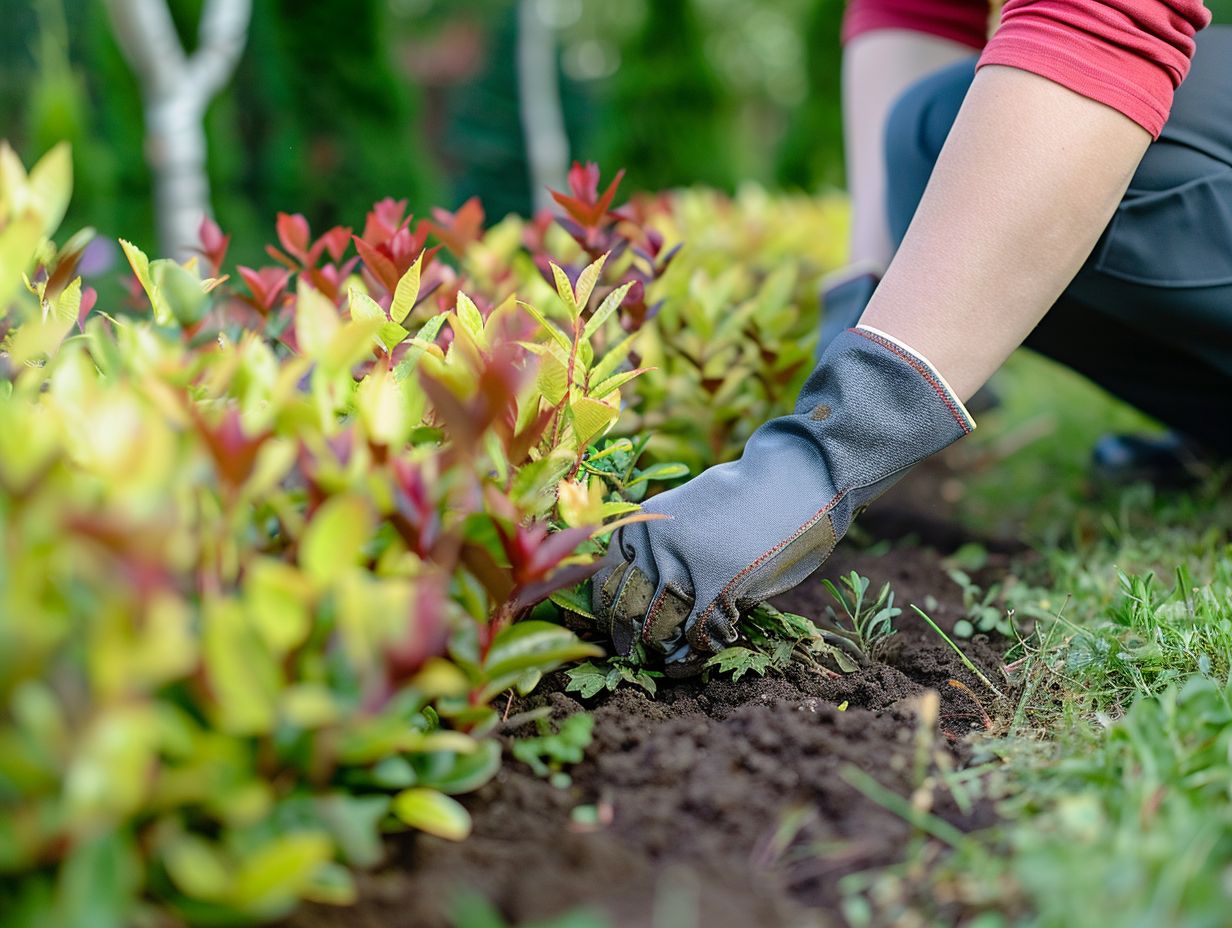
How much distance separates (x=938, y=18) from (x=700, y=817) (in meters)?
2.05

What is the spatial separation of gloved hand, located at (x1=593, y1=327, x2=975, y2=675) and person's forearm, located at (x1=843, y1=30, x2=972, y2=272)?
1.03m

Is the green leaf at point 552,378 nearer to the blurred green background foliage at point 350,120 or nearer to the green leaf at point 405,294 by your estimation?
the green leaf at point 405,294

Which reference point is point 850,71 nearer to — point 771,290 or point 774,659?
point 771,290

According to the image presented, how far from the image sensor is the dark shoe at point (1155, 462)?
2607 millimetres

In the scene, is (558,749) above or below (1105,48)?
below

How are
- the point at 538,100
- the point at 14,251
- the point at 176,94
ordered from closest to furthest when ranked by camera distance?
the point at 14,251, the point at 176,94, the point at 538,100

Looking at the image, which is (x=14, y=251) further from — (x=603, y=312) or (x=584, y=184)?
(x=584, y=184)

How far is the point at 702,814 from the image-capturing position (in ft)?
3.48

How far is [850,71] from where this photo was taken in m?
2.55

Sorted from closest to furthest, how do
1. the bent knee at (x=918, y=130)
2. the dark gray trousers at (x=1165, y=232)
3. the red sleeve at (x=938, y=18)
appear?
the dark gray trousers at (x=1165, y=232) → the bent knee at (x=918, y=130) → the red sleeve at (x=938, y=18)

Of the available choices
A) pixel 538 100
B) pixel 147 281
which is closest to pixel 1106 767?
pixel 147 281

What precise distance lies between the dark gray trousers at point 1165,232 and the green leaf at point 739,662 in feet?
2.88

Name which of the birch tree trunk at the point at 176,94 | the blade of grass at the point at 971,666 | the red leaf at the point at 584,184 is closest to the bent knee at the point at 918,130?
the red leaf at the point at 584,184

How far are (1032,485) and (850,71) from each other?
1.22 meters
